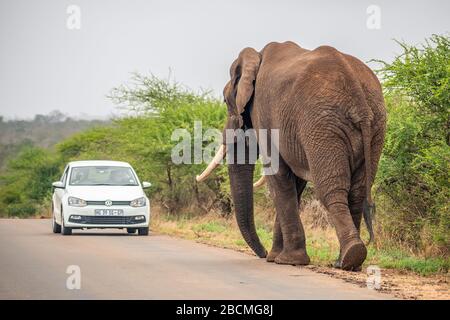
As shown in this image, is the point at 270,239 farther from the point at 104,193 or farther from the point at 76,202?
the point at 76,202

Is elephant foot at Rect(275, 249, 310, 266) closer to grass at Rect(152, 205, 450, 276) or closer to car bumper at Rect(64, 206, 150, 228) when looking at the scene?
grass at Rect(152, 205, 450, 276)

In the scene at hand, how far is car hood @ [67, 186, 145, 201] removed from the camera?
23.8m

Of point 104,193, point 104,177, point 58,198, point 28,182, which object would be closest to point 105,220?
point 104,193

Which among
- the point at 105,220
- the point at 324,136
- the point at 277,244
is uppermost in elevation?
the point at 324,136

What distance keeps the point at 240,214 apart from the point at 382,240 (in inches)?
105

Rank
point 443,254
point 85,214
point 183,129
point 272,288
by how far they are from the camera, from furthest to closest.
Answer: point 183,129
point 85,214
point 443,254
point 272,288

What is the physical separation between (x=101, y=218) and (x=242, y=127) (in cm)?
706

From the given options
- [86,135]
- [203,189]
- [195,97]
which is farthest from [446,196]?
[86,135]

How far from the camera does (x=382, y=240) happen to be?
1866cm

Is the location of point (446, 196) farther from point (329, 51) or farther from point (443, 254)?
point (329, 51)

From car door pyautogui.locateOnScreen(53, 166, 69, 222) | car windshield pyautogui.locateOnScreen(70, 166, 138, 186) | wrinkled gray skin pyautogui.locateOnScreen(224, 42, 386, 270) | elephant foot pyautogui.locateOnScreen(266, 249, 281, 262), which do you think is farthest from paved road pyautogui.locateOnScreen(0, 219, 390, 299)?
car windshield pyautogui.locateOnScreen(70, 166, 138, 186)

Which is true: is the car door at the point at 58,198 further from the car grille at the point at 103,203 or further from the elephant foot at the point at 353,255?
the elephant foot at the point at 353,255

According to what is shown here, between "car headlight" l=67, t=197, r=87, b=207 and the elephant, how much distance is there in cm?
786

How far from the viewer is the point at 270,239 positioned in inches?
828
